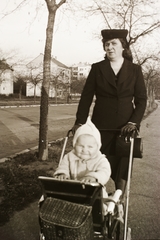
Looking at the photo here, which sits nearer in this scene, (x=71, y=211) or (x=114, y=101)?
(x=71, y=211)

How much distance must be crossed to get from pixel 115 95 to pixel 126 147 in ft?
1.94

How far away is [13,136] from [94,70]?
31.3 ft

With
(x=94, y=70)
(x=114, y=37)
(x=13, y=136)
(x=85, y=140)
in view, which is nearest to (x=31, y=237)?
(x=85, y=140)

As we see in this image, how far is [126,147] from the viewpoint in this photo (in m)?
3.47

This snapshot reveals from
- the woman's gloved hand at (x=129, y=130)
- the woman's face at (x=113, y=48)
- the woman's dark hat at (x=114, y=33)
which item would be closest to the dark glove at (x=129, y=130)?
the woman's gloved hand at (x=129, y=130)

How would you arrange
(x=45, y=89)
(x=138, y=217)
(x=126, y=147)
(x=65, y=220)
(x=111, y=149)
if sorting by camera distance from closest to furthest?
(x=65, y=220) → (x=126, y=147) → (x=111, y=149) → (x=138, y=217) → (x=45, y=89)

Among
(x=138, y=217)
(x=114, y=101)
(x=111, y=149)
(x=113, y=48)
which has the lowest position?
(x=138, y=217)

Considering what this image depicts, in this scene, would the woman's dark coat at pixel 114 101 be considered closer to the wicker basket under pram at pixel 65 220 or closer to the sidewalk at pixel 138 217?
the sidewalk at pixel 138 217

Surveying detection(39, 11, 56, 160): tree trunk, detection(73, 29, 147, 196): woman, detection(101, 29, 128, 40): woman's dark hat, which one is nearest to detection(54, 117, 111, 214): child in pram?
detection(73, 29, 147, 196): woman

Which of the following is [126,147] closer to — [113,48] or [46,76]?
[113,48]

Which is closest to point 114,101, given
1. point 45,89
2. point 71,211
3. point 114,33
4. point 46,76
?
point 114,33

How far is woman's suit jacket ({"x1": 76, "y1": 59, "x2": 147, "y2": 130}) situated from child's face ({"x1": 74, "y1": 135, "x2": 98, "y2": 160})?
67cm

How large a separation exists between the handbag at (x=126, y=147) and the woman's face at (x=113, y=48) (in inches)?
34.7

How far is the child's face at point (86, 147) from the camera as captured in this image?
3.03 m
